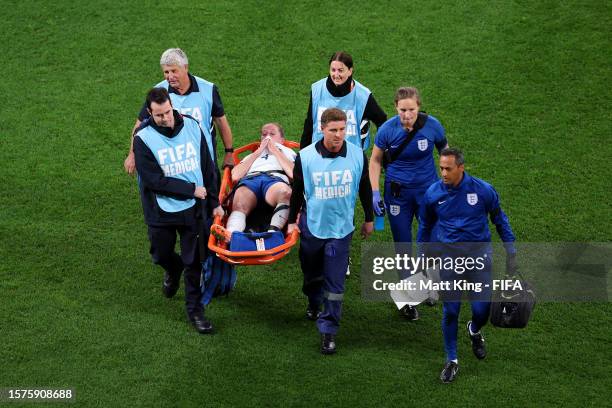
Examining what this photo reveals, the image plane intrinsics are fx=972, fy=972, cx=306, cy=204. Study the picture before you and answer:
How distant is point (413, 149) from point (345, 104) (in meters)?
0.83

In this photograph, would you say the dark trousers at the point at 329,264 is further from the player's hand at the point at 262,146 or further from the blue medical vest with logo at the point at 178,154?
the player's hand at the point at 262,146

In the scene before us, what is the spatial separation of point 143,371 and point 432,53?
6.37 meters

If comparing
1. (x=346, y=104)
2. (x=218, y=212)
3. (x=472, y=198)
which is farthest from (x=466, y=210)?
(x=218, y=212)

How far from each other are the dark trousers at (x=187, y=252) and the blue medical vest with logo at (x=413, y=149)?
170cm

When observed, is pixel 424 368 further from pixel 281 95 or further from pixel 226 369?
pixel 281 95

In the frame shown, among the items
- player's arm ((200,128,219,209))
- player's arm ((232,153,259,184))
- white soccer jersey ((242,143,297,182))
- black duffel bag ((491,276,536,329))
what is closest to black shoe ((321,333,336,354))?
black duffel bag ((491,276,536,329))

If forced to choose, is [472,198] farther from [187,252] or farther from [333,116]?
[187,252]

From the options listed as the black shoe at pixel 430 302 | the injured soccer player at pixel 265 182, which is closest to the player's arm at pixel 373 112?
the injured soccer player at pixel 265 182

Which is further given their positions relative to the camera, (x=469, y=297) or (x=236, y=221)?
(x=236, y=221)

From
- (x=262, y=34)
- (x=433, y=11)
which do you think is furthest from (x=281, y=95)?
(x=433, y=11)

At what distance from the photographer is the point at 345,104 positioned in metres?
8.34

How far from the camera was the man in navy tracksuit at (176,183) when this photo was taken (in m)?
7.41

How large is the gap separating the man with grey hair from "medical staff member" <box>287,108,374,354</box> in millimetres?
1095

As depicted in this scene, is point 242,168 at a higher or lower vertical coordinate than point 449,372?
higher
